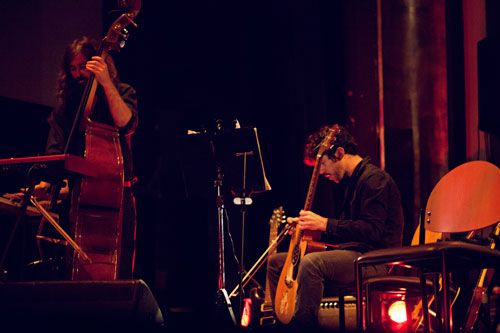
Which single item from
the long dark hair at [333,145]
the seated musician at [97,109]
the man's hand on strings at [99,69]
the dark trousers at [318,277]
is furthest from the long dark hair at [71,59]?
the dark trousers at [318,277]

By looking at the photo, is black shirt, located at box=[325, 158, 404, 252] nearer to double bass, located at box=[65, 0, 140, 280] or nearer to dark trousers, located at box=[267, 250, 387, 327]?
dark trousers, located at box=[267, 250, 387, 327]

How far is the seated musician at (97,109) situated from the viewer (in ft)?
11.7

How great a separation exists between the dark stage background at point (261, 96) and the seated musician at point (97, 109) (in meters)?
1.11

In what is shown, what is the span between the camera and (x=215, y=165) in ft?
14.8

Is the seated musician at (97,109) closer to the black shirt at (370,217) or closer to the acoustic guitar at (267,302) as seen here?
the black shirt at (370,217)

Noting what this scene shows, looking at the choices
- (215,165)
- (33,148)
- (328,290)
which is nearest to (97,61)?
(215,165)

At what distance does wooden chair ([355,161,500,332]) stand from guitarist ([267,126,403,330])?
29.8 inches

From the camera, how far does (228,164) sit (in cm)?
453

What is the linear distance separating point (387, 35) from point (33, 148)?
297 centimetres

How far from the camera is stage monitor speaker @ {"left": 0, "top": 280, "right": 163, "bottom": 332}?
205 cm

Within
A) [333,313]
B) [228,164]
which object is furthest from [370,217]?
[228,164]

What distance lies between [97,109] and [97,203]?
640 millimetres

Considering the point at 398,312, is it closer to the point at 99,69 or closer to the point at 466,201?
the point at 466,201

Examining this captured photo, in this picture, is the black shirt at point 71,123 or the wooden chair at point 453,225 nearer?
the wooden chair at point 453,225
